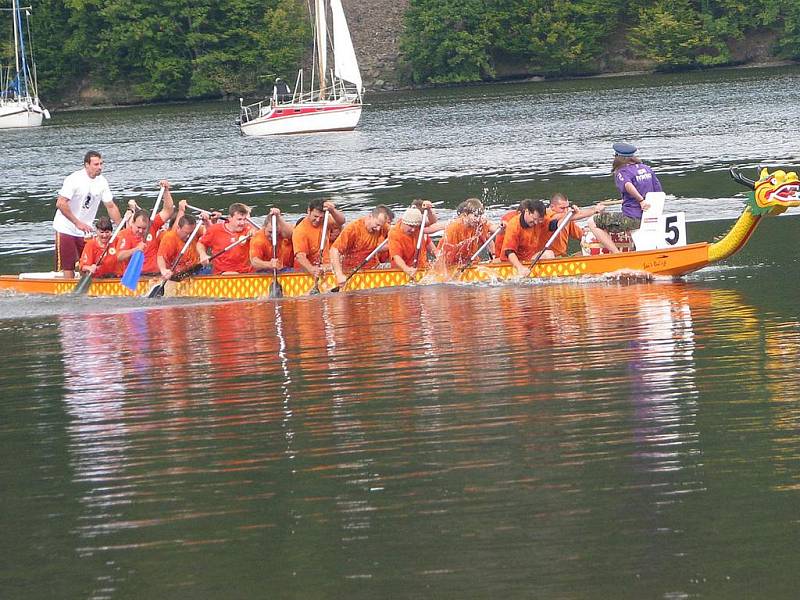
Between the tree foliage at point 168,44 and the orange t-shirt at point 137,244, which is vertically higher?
the tree foliage at point 168,44

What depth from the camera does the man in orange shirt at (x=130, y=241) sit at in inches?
834

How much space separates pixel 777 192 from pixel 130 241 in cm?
898

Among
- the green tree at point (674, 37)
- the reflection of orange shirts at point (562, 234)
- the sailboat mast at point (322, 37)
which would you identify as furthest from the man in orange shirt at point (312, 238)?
the green tree at point (674, 37)

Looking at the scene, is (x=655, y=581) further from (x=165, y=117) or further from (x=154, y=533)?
(x=165, y=117)

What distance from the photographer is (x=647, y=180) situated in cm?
1911

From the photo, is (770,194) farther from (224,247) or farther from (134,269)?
(134,269)

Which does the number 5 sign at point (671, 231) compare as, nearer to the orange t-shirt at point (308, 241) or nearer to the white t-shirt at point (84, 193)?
the orange t-shirt at point (308, 241)

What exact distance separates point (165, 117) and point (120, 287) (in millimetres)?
58248

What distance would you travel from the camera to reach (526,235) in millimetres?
19578

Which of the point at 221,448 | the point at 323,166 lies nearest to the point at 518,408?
the point at 221,448

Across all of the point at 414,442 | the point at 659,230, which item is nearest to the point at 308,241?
the point at 659,230

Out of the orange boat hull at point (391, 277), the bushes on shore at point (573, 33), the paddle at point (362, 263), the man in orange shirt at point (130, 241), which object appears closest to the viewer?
the orange boat hull at point (391, 277)

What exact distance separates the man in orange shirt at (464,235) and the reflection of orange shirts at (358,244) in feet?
2.85

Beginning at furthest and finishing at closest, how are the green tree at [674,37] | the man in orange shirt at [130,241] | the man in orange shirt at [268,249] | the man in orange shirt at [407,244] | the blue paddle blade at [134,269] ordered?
the green tree at [674,37] → the man in orange shirt at [130,241] → the blue paddle blade at [134,269] → the man in orange shirt at [268,249] → the man in orange shirt at [407,244]
